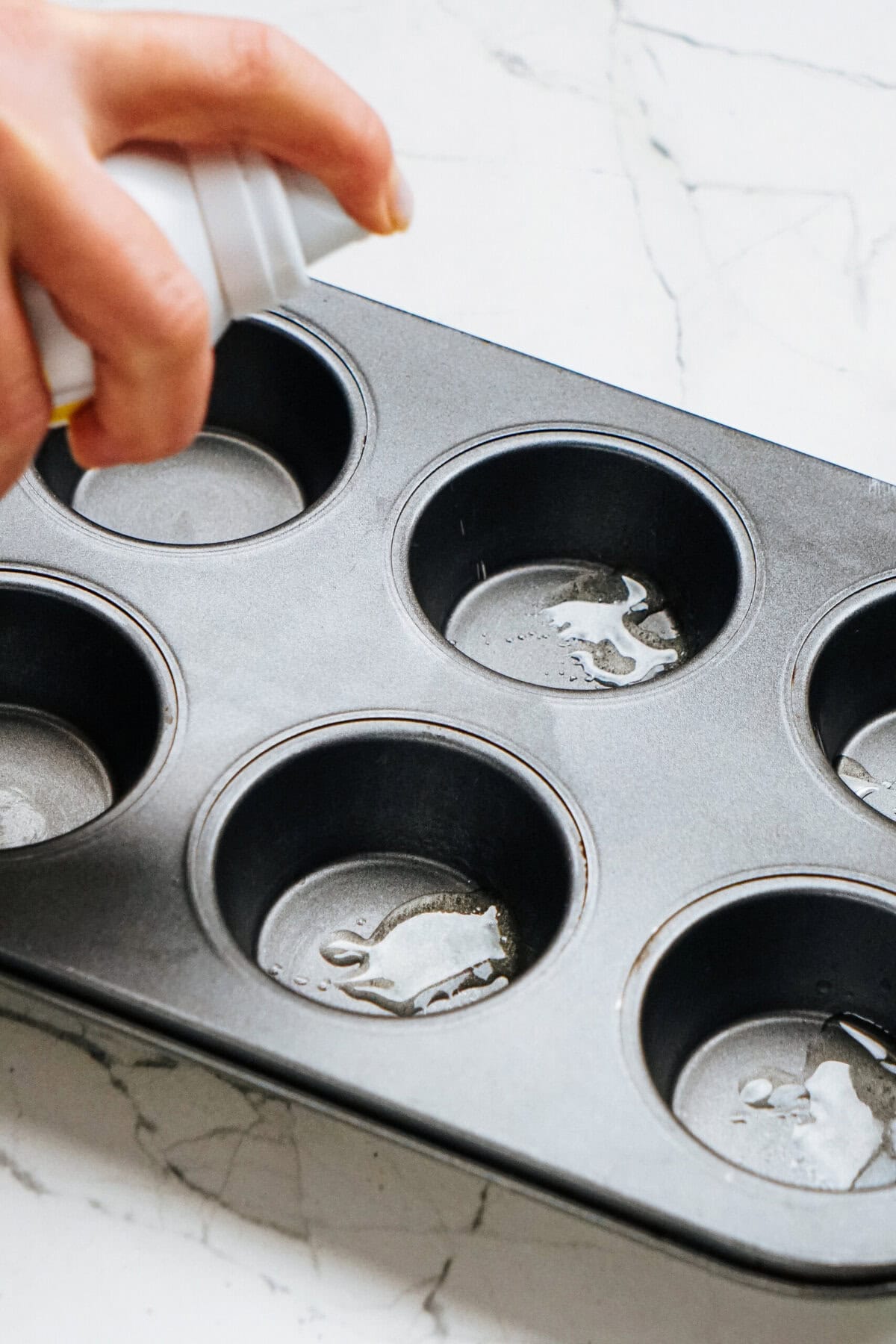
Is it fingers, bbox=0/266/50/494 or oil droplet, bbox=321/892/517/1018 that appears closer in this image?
fingers, bbox=0/266/50/494

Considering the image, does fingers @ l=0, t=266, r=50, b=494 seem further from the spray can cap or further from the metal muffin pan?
the metal muffin pan

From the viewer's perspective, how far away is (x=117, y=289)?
1.82 feet

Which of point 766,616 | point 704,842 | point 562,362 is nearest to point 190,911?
point 704,842

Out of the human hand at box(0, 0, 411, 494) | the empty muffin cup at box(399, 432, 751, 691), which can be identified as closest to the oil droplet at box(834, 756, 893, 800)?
the empty muffin cup at box(399, 432, 751, 691)

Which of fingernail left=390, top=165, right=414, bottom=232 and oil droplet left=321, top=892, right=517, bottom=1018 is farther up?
fingernail left=390, top=165, right=414, bottom=232

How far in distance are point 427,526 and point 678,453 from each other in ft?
0.50

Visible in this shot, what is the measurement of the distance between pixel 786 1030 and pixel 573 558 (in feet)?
1.08

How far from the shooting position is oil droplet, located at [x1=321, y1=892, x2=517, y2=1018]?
77 centimetres

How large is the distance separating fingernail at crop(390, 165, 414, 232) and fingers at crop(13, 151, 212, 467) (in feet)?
0.33

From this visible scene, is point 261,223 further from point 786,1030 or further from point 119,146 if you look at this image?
point 786,1030

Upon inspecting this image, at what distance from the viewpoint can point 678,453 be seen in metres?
0.91

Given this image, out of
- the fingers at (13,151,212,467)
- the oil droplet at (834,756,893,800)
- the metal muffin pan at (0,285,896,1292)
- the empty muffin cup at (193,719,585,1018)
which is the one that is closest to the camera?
the fingers at (13,151,212,467)

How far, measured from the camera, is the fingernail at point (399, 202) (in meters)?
0.63

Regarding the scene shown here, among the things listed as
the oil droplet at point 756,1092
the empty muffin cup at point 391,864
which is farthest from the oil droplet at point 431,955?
the oil droplet at point 756,1092
